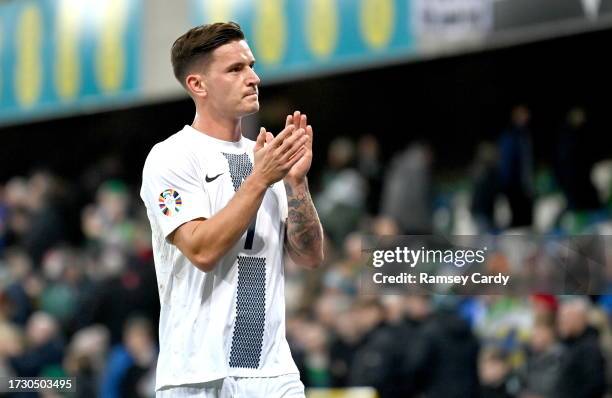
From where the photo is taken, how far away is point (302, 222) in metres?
3.96

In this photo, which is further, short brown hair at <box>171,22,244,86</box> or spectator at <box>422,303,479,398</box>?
spectator at <box>422,303,479,398</box>

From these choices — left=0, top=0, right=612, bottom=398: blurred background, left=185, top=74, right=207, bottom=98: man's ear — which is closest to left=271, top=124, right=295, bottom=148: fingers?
left=185, top=74, right=207, bottom=98: man's ear

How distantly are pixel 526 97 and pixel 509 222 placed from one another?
1.70 m

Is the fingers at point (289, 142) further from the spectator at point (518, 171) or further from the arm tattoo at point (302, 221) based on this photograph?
the spectator at point (518, 171)

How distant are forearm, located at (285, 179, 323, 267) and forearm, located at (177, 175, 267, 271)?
0.34m

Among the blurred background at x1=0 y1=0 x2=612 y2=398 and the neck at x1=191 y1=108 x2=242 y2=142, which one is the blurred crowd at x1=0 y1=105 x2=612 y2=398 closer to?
the blurred background at x1=0 y1=0 x2=612 y2=398

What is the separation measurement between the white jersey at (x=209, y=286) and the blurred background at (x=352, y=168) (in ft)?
7.76

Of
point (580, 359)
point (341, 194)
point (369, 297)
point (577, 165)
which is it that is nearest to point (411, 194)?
point (341, 194)

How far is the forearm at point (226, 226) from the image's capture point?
3602mm

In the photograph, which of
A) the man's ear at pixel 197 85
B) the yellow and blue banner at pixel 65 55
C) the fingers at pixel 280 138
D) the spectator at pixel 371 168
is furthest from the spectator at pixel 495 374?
the yellow and blue banner at pixel 65 55

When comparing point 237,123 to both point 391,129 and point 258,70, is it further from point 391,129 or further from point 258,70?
point 391,129

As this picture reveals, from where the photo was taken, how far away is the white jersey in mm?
3783

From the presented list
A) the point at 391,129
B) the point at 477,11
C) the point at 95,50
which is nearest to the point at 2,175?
the point at 95,50

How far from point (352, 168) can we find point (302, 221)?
7052mm
